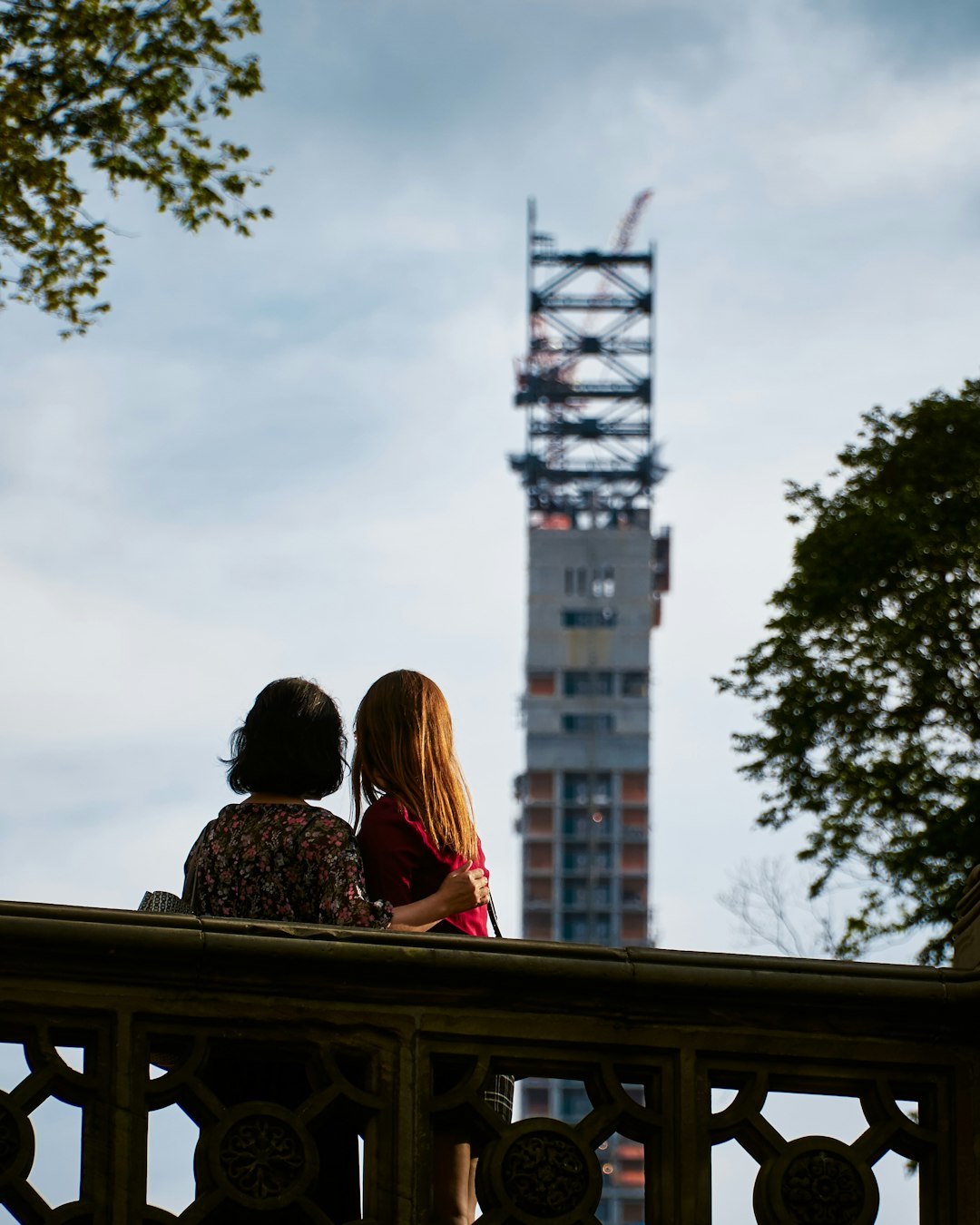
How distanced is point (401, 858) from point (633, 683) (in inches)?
4941

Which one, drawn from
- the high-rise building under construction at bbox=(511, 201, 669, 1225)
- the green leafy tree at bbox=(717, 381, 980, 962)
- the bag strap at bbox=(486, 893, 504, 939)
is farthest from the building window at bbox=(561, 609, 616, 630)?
the bag strap at bbox=(486, 893, 504, 939)

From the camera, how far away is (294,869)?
5.83m

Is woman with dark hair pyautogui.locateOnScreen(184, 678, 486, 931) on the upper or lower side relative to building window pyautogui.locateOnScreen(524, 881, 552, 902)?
upper

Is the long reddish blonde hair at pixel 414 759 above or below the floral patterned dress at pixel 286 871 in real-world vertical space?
above

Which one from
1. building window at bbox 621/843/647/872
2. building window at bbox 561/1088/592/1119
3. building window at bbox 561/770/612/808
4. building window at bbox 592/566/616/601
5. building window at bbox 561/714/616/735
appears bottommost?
building window at bbox 561/1088/592/1119

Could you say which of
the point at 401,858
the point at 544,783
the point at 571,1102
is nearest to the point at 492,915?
the point at 401,858

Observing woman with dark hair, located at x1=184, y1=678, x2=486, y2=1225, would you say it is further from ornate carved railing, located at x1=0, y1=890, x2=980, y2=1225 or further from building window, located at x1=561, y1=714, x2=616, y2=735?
building window, located at x1=561, y1=714, x2=616, y2=735

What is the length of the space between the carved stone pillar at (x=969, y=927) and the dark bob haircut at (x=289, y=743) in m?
1.77

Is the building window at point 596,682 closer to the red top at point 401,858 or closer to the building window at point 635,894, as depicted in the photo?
the building window at point 635,894

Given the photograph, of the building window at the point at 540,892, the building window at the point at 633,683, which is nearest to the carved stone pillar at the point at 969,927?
the building window at the point at 540,892

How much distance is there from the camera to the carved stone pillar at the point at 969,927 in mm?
5668

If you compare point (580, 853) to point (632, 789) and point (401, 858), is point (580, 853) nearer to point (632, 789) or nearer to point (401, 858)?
point (632, 789)

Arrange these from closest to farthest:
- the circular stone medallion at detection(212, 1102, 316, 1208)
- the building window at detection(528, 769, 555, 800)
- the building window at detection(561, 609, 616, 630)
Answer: the circular stone medallion at detection(212, 1102, 316, 1208) → the building window at detection(528, 769, 555, 800) → the building window at detection(561, 609, 616, 630)

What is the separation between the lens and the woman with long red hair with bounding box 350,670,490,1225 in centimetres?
601
